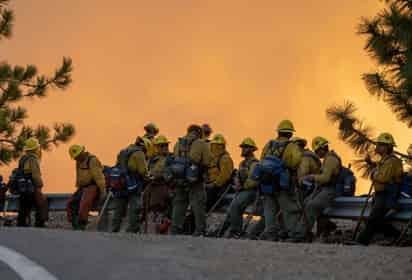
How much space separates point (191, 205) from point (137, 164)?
1.29 m

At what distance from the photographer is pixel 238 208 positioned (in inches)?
739

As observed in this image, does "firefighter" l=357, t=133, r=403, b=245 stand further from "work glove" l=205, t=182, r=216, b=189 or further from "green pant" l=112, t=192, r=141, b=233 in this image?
"green pant" l=112, t=192, r=141, b=233

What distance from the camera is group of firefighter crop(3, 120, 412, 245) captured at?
55.0 feet

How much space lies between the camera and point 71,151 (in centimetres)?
1998

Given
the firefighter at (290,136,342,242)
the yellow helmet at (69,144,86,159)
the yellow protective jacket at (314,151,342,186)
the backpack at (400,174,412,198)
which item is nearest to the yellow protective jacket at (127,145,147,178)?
the yellow helmet at (69,144,86,159)

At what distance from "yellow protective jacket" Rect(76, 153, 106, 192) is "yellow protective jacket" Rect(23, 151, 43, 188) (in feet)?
4.75

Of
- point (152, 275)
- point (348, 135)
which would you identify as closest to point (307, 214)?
point (348, 135)

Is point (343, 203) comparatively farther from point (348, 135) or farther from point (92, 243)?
point (92, 243)

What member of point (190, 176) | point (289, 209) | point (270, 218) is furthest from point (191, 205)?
point (289, 209)

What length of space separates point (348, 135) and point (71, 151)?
18.1 feet

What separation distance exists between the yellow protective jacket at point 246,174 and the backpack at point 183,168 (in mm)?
879

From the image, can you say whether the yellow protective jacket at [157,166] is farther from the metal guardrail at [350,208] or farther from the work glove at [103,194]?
the metal guardrail at [350,208]

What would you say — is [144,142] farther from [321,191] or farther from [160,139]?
[321,191]

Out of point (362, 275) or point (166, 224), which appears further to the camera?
point (166, 224)
